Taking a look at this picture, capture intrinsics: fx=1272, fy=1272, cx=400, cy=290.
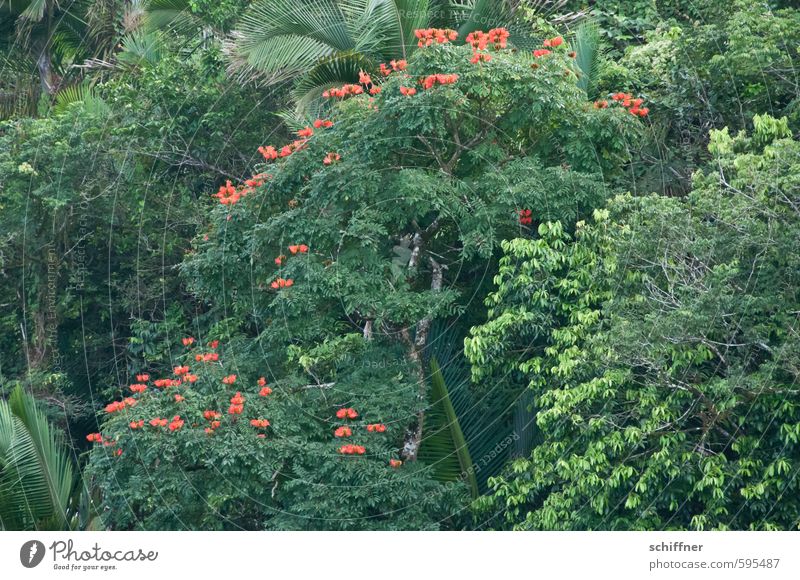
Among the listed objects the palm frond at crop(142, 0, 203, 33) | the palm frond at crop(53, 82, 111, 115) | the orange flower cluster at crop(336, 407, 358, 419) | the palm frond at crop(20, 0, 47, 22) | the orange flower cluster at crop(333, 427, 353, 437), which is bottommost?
the orange flower cluster at crop(333, 427, 353, 437)

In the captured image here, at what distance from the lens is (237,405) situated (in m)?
11.8

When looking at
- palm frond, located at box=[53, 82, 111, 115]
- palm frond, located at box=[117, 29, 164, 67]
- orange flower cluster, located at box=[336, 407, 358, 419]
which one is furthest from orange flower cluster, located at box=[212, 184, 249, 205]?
palm frond, located at box=[117, 29, 164, 67]

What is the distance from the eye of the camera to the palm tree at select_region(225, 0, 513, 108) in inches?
539

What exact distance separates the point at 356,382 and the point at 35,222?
219 inches

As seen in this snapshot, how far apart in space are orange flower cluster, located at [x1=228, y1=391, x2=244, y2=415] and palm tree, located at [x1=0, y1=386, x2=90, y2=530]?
223cm

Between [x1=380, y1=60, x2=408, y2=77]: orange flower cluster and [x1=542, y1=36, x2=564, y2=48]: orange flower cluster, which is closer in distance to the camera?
[x1=380, y1=60, x2=408, y2=77]: orange flower cluster

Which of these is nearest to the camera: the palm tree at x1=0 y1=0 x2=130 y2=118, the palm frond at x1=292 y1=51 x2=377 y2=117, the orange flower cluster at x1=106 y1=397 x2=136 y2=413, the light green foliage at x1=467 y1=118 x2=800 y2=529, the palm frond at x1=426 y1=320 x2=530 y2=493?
the light green foliage at x1=467 y1=118 x2=800 y2=529

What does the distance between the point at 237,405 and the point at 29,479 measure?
2.59 metres

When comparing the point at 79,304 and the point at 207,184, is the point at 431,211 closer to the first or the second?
the point at 207,184

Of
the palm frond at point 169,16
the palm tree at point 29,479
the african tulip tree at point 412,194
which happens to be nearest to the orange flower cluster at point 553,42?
the african tulip tree at point 412,194

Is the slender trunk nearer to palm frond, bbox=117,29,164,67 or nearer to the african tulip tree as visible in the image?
the african tulip tree

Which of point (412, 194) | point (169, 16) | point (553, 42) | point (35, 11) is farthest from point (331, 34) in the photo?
point (35, 11)

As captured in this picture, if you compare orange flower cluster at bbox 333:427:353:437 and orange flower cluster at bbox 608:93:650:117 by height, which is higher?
orange flower cluster at bbox 608:93:650:117

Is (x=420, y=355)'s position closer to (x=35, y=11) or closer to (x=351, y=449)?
(x=351, y=449)
